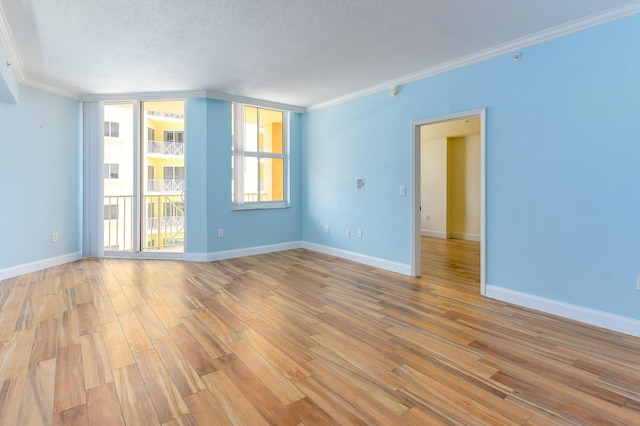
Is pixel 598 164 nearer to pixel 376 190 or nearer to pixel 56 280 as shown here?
pixel 376 190

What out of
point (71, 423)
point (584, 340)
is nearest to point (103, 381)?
point (71, 423)

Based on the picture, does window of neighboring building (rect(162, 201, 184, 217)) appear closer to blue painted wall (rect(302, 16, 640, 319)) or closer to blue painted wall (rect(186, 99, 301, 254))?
blue painted wall (rect(186, 99, 301, 254))

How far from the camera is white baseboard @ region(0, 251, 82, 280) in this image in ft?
13.2

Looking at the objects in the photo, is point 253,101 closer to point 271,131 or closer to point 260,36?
point 271,131

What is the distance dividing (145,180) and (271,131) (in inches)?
94.1

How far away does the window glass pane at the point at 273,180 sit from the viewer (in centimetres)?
590

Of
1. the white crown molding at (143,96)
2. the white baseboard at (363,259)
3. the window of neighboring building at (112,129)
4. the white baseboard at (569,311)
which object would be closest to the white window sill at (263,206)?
the white baseboard at (363,259)

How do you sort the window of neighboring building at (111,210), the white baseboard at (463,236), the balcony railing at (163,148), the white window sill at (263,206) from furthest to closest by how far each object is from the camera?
the white baseboard at (463,236) → the balcony railing at (163,148) → the window of neighboring building at (111,210) → the white window sill at (263,206)

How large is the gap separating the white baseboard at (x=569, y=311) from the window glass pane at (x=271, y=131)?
4257mm

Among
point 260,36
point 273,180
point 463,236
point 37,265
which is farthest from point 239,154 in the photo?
point 463,236

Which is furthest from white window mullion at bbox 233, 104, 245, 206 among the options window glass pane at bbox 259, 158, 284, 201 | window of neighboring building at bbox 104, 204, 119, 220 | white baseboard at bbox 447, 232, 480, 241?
white baseboard at bbox 447, 232, 480, 241

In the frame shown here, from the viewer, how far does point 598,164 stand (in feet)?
8.86

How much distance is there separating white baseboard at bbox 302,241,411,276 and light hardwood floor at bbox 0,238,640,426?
0.54 m

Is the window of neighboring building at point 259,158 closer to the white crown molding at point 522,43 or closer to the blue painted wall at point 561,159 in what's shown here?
the white crown molding at point 522,43
